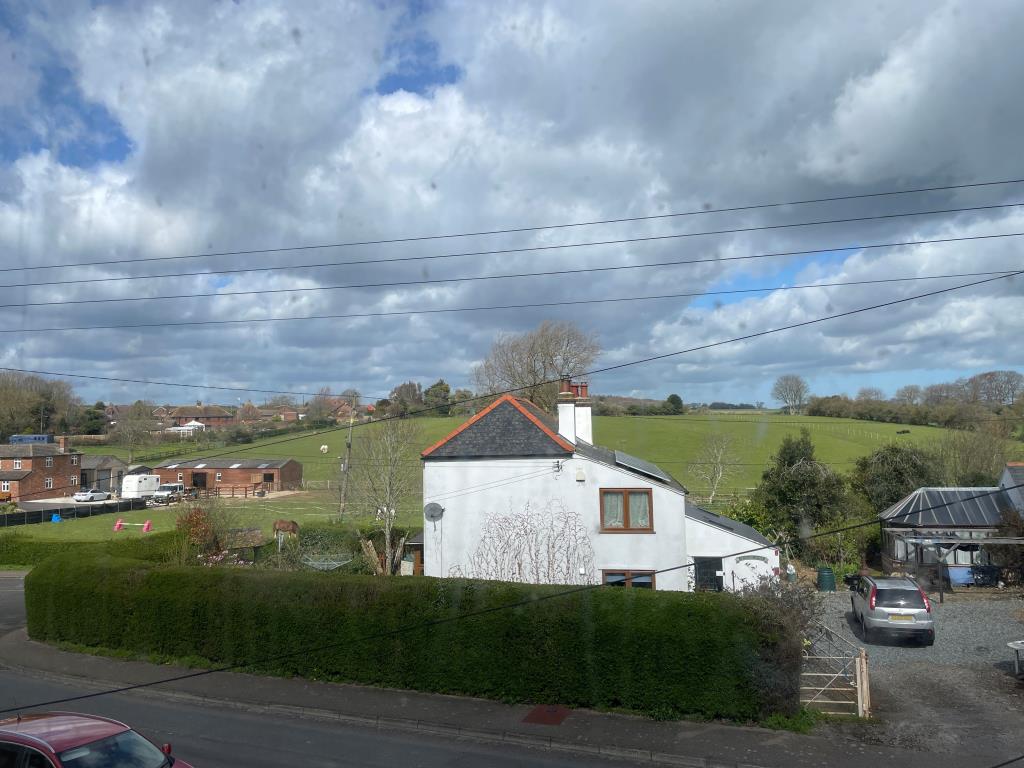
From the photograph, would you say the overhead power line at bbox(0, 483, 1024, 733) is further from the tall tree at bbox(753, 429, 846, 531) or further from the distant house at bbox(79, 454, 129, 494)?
the distant house at bbox(79, 454, 129, 494)

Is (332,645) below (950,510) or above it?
below

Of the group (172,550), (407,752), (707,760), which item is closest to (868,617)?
(707,760)

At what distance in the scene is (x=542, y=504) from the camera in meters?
23.6

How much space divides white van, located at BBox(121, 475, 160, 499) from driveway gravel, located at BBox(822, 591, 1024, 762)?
6368 cm

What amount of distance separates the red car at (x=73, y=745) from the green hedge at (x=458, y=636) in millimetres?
7651

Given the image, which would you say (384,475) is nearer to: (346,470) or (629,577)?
(346,470)

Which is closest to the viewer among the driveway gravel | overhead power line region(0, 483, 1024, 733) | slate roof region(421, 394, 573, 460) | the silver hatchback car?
the driveway gravel

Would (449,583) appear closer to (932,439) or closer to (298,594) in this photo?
(298,594)

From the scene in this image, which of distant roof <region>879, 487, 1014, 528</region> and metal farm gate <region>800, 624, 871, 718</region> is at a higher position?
distant roof <region>879, 487, 1014, 528</region>

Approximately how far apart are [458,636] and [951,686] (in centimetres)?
1059

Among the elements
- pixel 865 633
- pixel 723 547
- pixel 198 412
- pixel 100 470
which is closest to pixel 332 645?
pixel 723 547

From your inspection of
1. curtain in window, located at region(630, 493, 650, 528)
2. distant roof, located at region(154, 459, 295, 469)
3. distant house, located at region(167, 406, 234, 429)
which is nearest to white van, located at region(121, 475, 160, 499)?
distant roof, located at region(154, 459, 295, 469)

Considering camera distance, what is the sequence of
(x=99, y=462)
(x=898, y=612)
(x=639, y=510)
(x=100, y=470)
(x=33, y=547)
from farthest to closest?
(x=99, y=462)
(x=100, y=470)
(x=33, y=547)
(x=639, y=510)
(x=898, y=612)

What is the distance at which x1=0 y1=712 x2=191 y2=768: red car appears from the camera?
7.19 metres
